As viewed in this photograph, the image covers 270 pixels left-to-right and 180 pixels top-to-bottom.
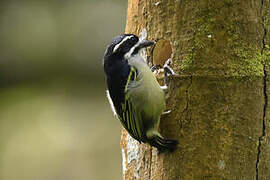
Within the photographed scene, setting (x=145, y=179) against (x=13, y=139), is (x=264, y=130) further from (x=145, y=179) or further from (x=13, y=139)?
(x=13, y=139)

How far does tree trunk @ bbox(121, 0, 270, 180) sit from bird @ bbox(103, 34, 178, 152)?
174 mm

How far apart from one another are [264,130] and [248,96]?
0.78ft

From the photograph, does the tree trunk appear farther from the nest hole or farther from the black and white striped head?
the black and white striped head

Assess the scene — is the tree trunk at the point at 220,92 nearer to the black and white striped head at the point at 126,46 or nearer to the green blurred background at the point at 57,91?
the black and white striped head at the point at 126,46

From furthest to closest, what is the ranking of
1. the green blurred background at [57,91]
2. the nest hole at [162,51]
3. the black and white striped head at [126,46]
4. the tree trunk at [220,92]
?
the green blurred background at [57,91], the black and white striped head at [126,46], the nest hole at [162,51], the tree trunk at [220,92]

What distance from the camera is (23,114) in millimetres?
6875

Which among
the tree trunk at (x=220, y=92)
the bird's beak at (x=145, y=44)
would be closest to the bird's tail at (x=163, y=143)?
the tree trunk at (x=220, y=92)

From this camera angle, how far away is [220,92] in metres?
2.91

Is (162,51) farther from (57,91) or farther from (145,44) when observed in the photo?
(57,91)

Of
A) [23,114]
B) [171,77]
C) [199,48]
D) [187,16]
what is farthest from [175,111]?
[23,114]

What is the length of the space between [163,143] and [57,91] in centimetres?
392

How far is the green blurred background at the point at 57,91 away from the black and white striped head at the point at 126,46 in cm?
287

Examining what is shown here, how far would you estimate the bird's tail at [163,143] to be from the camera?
3.04 metres

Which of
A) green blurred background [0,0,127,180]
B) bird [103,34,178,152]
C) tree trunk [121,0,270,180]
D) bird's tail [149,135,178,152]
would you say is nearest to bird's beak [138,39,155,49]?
bird [103,34,178,152]
